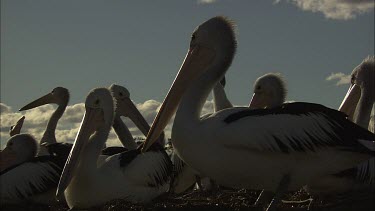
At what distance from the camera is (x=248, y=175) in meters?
5.73

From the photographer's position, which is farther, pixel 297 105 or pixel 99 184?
pixel 99 184

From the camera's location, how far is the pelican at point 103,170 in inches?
276

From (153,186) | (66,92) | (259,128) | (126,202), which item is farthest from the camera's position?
(66,92)

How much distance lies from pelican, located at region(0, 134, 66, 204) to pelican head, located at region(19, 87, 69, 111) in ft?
19.8

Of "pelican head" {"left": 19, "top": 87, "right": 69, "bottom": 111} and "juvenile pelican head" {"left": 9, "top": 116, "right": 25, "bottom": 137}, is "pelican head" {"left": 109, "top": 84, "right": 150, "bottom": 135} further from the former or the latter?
"juvenile pelican head" {"left": 9, "top": 116, "right": 25, "bottom": 137}

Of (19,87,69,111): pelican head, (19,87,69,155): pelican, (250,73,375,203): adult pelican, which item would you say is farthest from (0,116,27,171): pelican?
(19,87,69,111): pelican head

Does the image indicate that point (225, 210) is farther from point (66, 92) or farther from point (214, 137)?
point (66, 92)

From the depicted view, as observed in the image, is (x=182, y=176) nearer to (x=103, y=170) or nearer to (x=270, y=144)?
(x=103, y=170)

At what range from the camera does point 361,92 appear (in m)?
9.52

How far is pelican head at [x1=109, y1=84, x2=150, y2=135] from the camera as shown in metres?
11.0

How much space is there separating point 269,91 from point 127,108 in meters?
3.48

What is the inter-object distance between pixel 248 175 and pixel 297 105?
0.78 metres

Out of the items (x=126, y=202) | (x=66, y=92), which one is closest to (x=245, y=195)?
(x=126, y=202)

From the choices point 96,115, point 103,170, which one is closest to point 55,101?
point 96,115
